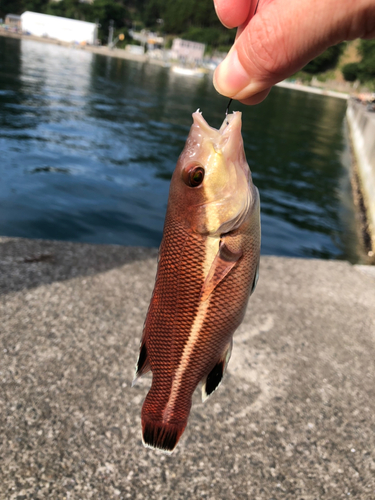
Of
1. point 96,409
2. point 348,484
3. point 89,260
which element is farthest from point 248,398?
point 89,260

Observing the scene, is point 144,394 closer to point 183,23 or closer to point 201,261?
point 201,261

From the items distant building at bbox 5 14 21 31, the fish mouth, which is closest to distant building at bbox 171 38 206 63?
distant building at bbox 5 14 21 31

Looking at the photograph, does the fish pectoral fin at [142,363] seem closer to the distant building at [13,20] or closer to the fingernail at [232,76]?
the fingernail at [232,76]

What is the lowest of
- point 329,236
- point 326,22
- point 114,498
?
point 329,236

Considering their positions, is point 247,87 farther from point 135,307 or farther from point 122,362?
point 135,307

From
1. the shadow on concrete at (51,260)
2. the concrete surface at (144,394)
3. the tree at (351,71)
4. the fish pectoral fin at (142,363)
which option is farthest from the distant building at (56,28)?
the fish pectoral fin at (142,363)

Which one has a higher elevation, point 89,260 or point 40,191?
point 89,260

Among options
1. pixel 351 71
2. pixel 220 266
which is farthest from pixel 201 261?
pixel 351 71
